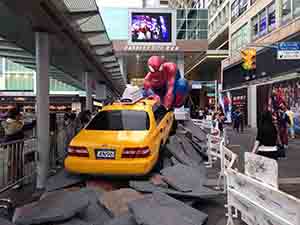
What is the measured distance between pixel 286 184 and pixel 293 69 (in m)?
16.1

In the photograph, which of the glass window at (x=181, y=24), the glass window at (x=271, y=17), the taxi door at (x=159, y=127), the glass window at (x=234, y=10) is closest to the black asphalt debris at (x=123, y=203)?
the taxi door at (x=159, y=127)

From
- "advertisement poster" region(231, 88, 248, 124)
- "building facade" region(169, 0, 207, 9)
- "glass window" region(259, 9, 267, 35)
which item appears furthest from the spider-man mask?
"building facade" region(169, 0, 207, 9)

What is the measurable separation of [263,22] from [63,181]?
25.9 m

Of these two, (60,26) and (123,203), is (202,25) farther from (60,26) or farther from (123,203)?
(123,203)

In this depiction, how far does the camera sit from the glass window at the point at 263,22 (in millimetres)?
30078

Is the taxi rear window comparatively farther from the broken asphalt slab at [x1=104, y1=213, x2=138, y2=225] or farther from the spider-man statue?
the spider-man statue

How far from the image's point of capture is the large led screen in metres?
39.3

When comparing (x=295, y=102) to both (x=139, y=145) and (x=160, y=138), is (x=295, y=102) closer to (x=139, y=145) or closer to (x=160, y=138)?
(x=160, y=138)

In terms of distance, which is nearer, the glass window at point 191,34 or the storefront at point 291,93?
the storefront at point 291,93

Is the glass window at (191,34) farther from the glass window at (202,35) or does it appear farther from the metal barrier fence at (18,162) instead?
the metal barrier fence at (18,162)

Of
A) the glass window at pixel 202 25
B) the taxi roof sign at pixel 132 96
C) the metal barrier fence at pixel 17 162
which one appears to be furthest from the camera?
the glass window at pixel 202 25

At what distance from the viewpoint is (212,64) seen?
54.5m

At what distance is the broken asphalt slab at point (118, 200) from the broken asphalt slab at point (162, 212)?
41cm

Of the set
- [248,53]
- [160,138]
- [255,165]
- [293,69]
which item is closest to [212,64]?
[248,53]
